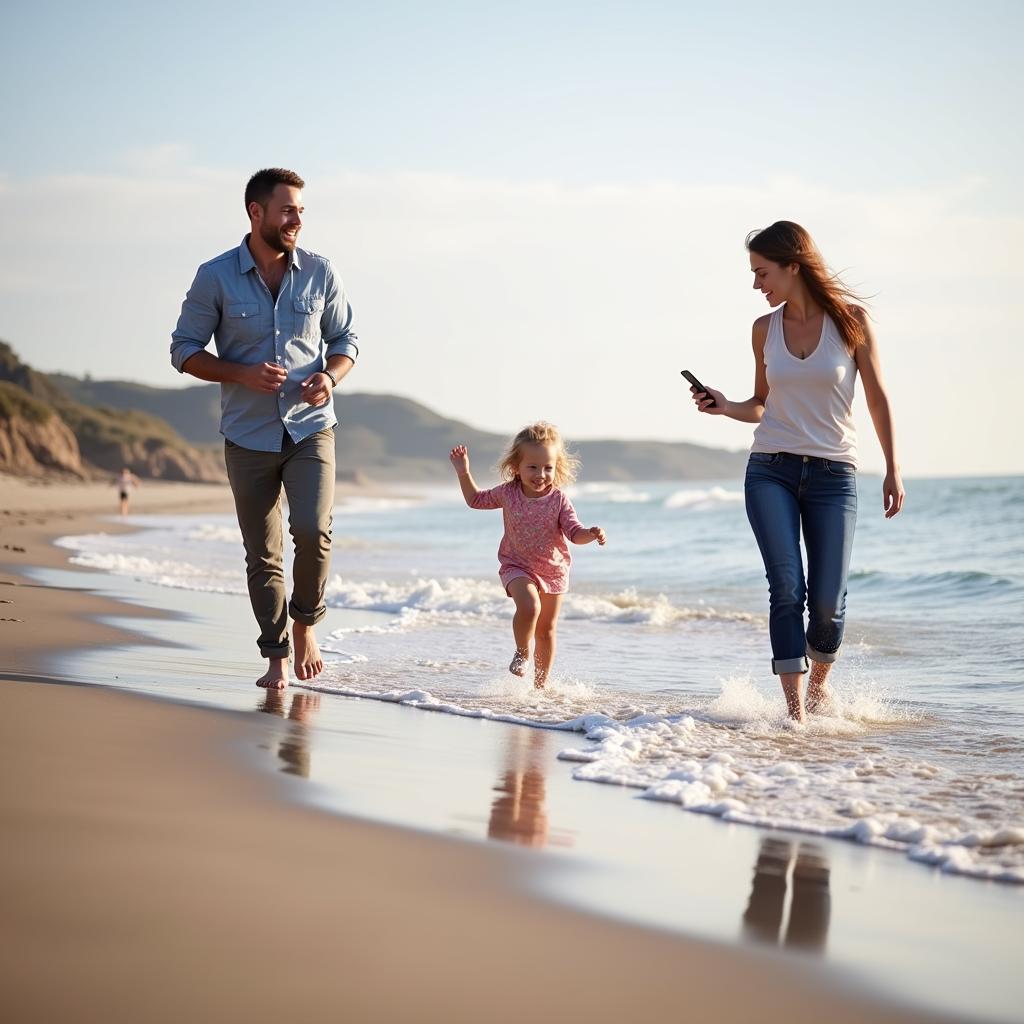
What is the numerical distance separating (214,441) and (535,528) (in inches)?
6286

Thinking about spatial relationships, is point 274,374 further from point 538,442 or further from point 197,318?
point 538,442

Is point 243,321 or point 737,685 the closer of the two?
point 243,321

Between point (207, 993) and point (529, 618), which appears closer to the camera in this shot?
point (207, 993)

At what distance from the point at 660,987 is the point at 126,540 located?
19817 mm

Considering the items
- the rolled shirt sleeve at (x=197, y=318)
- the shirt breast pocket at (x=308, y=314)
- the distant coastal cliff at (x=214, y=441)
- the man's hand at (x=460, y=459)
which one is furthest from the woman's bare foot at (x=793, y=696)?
the distant coastal cliff at (x=214, y=441)

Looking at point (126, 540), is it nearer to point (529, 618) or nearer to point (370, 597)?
point (370, 597)

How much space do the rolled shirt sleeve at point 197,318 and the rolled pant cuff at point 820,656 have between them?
9.72 ft

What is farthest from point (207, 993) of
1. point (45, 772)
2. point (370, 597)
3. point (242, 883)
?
point (370, 597)

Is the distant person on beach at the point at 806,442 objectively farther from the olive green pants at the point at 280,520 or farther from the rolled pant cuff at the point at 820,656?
the olive green pants at the point at 280,520

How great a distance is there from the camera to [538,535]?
6.66 m

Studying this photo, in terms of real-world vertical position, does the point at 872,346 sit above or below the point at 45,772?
above

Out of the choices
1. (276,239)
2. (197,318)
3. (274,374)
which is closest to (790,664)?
(274,374)

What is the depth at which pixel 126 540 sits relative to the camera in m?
21.0

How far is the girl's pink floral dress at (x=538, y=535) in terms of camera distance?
6.64 metres
